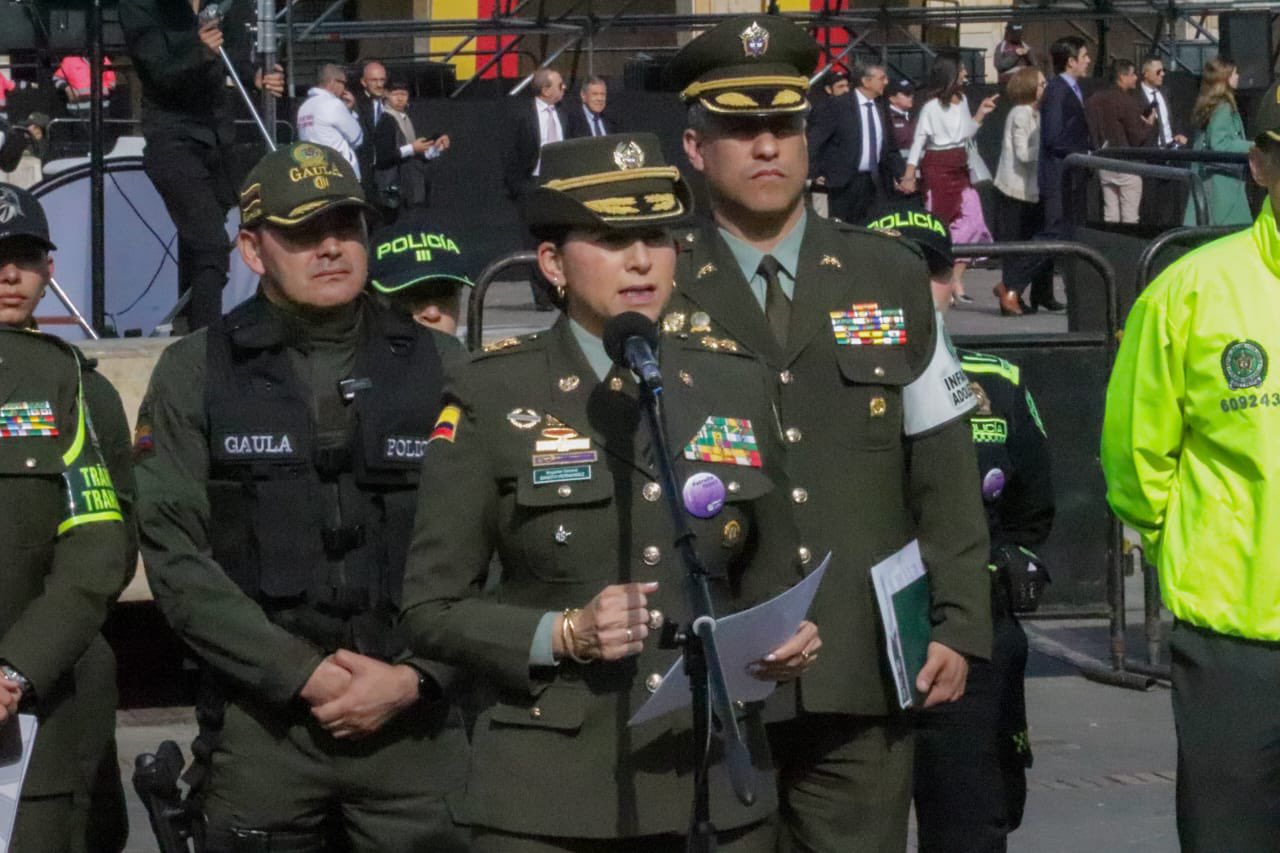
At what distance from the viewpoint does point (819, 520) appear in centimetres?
463

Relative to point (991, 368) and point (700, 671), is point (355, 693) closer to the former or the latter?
point (700, 671)

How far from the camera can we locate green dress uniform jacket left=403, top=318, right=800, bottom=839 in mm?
3936

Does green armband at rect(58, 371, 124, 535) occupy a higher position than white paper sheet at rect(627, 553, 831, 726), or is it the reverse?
green armband at rect(58, 371, 124, 535)

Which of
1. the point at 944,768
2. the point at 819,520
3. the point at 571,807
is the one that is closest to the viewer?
the point at 571,807

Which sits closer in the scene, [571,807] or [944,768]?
[571,807]

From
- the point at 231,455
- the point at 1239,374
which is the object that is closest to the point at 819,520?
the point at 1239,374

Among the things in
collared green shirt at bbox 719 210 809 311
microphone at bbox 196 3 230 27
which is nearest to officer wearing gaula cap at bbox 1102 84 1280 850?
collared green shirt at bbox 719 210 809 311

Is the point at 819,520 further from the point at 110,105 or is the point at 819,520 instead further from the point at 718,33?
the point at 110,105

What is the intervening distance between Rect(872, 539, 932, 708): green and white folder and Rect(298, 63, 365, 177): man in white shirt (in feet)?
41.2

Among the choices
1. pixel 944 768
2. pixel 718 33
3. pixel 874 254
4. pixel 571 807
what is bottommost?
pixel 944 768

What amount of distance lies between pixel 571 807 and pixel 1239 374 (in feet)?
5.80

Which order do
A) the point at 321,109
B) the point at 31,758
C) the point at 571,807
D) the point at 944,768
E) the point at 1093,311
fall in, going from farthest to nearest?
1. the point at 321,109
2. the point at 1093,311
3. the point at 944,768
4. the point at 31,758
5. the point at 571,807

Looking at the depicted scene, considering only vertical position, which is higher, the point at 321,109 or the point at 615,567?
the point at 321,109

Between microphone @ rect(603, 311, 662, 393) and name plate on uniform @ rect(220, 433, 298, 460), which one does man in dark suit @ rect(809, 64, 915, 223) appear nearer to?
name plate on uniform @ rect(220, 433, 298, 460)
